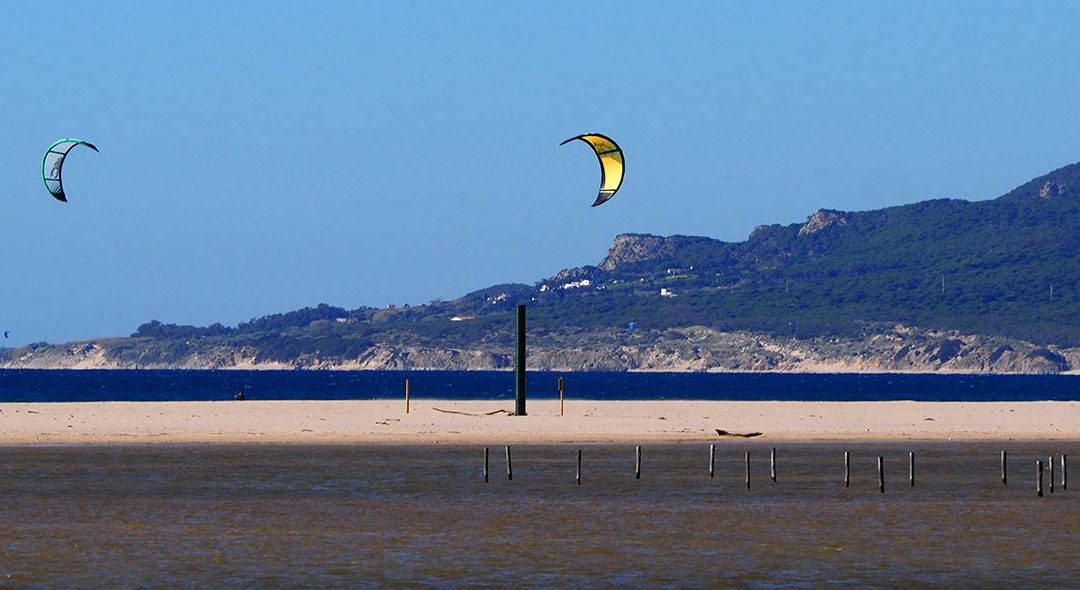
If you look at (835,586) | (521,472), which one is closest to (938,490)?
(521,472)

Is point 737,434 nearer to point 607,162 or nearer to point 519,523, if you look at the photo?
point 607,162

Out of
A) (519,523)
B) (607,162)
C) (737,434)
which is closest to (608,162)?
(607,162)

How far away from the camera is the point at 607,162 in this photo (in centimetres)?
6431

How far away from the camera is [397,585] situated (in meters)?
28.7

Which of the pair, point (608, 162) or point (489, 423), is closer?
point (608, 162)

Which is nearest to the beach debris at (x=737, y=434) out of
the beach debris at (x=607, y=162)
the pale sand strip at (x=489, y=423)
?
the pale sand strip at (x=489, y=423)

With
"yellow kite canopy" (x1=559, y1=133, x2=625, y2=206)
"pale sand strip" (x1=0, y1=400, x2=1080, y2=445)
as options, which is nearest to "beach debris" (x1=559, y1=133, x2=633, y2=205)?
"yellow kite canopy" (x1=559, y1=133, x2=625, y2=206)

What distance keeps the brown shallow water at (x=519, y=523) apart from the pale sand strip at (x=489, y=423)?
36.9 ft

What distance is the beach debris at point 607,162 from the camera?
6309 cm

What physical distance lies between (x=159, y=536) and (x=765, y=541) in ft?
35.2

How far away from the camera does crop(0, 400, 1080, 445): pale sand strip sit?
68.3m

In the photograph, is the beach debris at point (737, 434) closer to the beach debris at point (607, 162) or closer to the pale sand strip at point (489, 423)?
the pale sand strip at point (489, 423)

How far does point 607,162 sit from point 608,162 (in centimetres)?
13

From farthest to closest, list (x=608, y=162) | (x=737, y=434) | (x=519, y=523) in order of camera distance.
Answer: (x=737, y=434), (x=608, y=162), (x=519, y=523)
